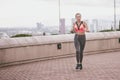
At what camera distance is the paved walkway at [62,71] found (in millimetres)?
9539

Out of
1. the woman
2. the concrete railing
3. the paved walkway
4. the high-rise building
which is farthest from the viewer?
the high-rise building

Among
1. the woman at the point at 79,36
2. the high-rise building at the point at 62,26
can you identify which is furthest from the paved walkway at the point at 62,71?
the high-rise building at the point at 62,26

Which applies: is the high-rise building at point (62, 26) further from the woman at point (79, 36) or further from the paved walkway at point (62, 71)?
the woman at point (79, 36)

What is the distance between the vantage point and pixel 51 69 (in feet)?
37.1

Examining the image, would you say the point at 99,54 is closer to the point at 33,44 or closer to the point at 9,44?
the point at 33,44

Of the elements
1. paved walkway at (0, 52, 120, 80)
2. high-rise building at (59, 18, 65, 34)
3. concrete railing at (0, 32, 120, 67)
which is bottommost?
paved walkway at (0, 52, 120, 80)

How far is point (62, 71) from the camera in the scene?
35.3ft

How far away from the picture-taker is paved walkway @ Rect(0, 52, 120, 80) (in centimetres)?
954

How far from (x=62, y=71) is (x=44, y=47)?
3376mm

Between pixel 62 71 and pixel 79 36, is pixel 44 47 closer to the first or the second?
pixel 79 36

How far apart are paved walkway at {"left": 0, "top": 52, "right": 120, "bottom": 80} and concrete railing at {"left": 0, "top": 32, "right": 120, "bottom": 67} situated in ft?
1.52

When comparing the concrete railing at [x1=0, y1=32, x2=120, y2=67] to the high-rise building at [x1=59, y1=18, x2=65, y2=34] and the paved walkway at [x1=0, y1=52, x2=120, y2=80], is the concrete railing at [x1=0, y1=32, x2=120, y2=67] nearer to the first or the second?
the paved walkway at [x1=0, y1=52, x2=120, y2=80]

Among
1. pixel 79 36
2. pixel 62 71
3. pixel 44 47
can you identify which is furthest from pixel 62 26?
pixel 62 71

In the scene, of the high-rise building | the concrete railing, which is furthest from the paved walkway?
the high-rise building
